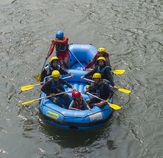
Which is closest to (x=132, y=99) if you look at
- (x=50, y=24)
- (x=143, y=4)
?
(x=50, y=24)

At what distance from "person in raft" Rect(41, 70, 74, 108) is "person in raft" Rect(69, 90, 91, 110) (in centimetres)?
37

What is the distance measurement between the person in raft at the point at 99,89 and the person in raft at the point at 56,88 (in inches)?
26.6

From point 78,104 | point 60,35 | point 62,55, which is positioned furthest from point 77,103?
point 60,35

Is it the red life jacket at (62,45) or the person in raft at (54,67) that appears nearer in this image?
the person in raft at (54,67)

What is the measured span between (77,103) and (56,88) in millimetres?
920

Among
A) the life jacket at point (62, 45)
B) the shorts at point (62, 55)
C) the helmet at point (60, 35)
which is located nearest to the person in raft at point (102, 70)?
the shorts at point (62, 55)

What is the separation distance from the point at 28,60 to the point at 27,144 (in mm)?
4939

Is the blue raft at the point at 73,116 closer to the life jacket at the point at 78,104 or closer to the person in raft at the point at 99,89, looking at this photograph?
the person in raft at the point at 99,89

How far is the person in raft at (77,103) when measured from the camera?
11328mm

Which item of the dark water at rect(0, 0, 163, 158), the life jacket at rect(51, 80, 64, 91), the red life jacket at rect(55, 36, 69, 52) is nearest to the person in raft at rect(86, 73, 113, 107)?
the dark water at rect(0, 0, 163, 158)

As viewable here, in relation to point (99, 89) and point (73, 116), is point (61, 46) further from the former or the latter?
point (73, 116)

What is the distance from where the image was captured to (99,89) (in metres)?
11.9

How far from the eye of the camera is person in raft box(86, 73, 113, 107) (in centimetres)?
1176

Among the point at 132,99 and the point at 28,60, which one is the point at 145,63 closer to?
the point at 132,99
